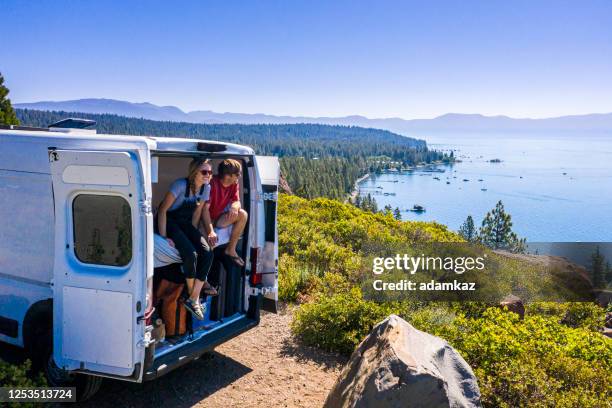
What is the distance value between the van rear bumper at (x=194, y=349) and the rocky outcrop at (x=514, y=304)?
5.39 meters

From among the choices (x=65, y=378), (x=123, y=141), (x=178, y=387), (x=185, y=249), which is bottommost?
(x=178, y=387)

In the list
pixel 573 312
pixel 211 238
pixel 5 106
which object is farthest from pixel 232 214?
pixel 5 106

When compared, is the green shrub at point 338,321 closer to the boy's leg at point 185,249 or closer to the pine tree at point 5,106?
the boy's leg at point 185,249

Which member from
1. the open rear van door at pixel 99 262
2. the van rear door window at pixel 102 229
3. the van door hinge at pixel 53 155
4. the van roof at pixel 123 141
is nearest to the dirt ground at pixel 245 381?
the open rear van door at pixel 99 262

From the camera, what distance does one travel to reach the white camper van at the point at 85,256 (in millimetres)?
3961

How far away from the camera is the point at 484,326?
5836 millimetres

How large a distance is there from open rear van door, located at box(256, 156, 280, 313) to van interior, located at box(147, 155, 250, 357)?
223mm

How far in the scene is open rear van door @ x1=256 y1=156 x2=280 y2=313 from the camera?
5900 mm

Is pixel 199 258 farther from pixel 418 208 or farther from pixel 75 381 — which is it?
pixel 418 208

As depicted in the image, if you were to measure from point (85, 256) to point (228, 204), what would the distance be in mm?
1912

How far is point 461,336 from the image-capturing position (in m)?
5.79

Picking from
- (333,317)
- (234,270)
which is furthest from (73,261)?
(333,317)

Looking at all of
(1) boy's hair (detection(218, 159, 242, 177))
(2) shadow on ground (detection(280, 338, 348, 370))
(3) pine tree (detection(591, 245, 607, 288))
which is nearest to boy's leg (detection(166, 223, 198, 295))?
(1) boy's hair (detection(218, 159, 242, 177))

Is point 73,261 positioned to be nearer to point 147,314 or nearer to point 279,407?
point 147,314
